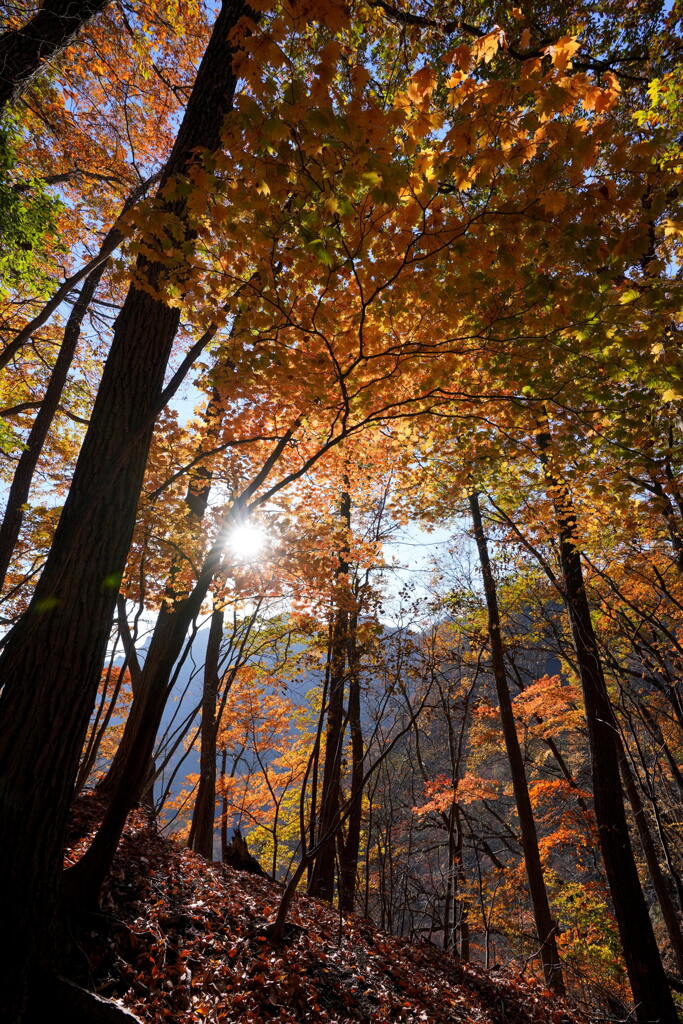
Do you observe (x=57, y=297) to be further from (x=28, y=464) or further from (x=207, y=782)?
(x=207, y=782)

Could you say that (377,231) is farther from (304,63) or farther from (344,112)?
(304,63)

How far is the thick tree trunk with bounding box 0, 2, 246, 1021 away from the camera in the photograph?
7.99ft

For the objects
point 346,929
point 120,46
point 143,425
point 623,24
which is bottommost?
point 346,929

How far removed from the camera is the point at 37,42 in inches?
168

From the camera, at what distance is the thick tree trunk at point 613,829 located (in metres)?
5.34

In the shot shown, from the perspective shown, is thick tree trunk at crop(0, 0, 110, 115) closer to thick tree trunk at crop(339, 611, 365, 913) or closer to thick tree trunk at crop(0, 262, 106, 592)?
thick tree trunk at crop(0, 262, 106, 592)

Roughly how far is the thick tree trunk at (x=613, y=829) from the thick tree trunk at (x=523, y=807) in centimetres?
133

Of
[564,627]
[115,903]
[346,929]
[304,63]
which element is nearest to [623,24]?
[304,63]

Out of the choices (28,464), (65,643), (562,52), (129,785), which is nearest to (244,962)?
(129,785)

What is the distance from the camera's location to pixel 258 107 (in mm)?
2559

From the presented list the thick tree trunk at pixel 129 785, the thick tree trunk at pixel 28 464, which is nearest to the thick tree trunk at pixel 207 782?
the thick tree trunk at pixel 28 464

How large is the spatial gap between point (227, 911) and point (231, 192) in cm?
599

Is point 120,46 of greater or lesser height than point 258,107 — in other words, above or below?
above

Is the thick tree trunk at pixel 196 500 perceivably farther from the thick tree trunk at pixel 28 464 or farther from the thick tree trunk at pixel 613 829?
the thick tree trunk at pixel 613 829
